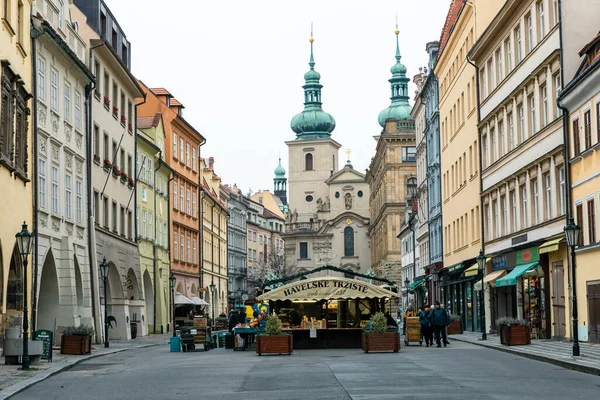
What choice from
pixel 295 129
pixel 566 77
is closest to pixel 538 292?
pixel 566 77

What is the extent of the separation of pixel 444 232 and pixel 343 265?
77.4 m

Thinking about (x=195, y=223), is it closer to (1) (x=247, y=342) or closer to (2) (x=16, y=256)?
(1) (x=247, y=342)

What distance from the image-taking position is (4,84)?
92.1 feet

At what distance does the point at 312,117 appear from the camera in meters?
162


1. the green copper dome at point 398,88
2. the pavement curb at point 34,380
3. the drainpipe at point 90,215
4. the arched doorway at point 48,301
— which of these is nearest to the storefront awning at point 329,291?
the pavement curb at point 34,380

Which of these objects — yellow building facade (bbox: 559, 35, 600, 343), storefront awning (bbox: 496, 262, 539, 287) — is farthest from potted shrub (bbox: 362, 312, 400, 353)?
storefront awning (bbox: 496, 262, 539, 287)

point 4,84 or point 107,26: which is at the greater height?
point 107,26

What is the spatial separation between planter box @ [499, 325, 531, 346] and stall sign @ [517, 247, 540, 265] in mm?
5162

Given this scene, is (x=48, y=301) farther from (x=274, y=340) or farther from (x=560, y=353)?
(x=560, y=353)

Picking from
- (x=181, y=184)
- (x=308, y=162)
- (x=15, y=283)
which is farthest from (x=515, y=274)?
(x=308, y=162)

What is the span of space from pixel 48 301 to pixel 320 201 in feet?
383

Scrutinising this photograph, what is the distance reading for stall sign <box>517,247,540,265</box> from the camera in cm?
3738

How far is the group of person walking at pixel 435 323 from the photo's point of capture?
35656 millimetres

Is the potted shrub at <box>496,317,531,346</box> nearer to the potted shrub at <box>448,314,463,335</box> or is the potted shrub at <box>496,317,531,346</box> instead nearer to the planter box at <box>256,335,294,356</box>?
the planter box at <box>256,335,294,356</box>
